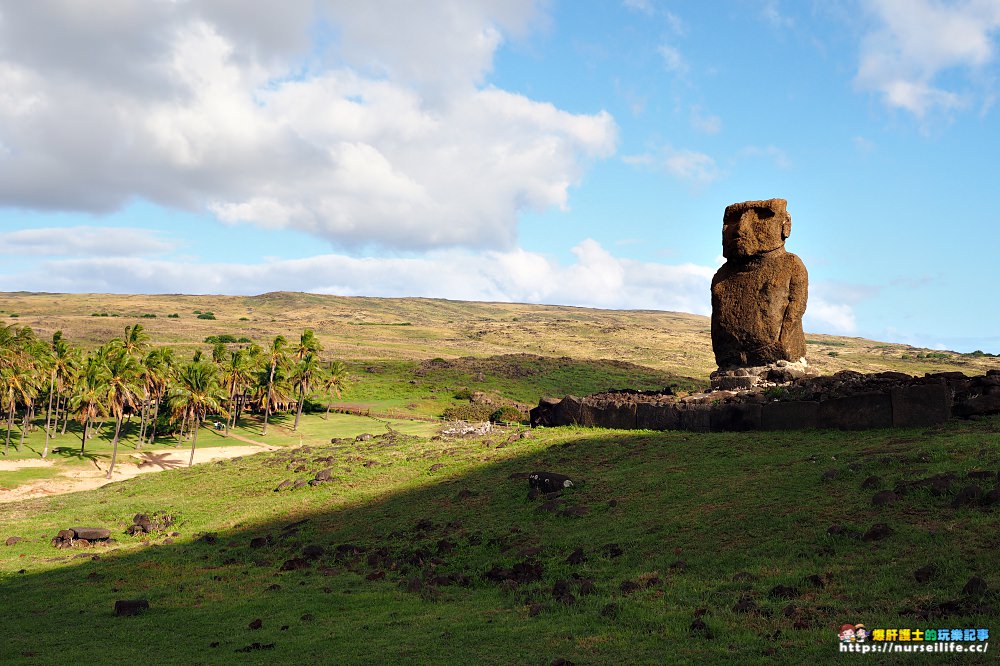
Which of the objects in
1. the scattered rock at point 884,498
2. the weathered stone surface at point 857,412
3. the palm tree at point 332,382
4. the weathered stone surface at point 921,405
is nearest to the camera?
the scattered rock at point 884,498

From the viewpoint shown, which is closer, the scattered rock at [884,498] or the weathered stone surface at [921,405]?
the scattered rock at [884,498]

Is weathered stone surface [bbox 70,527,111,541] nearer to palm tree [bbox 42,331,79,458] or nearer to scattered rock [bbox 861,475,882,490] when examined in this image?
scattered rock [bbox 861,475,882,490]

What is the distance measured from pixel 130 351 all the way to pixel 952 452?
77.1 meters

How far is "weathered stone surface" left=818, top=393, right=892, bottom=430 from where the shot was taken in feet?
88.3

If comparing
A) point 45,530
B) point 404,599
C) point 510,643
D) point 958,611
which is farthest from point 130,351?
point 958,611

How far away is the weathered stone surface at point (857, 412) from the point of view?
88.3 ft

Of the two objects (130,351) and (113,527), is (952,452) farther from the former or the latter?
(130,351)

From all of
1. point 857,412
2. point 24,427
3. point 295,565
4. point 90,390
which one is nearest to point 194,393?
point 90,390

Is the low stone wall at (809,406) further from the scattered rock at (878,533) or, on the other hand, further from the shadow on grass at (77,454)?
the shadow on grass at (77,454)

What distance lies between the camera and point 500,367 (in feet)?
372

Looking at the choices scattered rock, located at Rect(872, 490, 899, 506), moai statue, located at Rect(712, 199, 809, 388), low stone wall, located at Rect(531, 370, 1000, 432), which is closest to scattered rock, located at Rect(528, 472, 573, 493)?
low stone wall, located at Rect(531, 370, 1000, 432)

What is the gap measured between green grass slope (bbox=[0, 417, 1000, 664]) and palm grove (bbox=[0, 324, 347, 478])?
3311cm

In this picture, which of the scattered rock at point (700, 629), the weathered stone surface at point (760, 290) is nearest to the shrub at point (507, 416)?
the weathered stone surface at point (760, 290)

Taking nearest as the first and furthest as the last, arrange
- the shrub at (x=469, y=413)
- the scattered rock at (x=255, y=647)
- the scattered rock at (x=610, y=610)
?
the scattered rock at (x=610, y=610), the scattered rock at (x=255, y=647), the shrub at (x=469, y=413)
